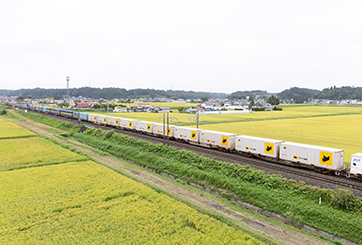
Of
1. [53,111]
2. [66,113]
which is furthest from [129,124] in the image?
[53,111]

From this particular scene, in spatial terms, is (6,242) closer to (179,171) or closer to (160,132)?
(179,171)

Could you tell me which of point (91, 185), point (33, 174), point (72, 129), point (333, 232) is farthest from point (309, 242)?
point (72, 129)

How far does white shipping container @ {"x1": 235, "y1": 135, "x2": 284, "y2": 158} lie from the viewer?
32909mm

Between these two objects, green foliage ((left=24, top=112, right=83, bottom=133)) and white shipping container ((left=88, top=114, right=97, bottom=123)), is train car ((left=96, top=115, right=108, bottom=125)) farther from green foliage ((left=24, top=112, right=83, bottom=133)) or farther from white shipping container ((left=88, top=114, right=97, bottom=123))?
green foliage ((left=24, top=112, right=83, bottom=133))

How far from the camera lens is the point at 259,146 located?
113ft

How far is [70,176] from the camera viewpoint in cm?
2786

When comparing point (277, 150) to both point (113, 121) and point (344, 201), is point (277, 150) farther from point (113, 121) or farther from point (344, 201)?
point (113, 121)

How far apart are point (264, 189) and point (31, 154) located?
32468 millimetres

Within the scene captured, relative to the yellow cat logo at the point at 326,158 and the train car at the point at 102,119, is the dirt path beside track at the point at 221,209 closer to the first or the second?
the yellow cat logo at the point at 326,158

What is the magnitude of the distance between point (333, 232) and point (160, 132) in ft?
121

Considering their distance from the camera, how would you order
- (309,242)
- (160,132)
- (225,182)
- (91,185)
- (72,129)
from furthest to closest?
(72,129)
(160,132)
(225,182)
(91,185)
(309,242)

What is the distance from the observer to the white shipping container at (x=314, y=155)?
1088 inches

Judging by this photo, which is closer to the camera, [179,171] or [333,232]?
[333,232]

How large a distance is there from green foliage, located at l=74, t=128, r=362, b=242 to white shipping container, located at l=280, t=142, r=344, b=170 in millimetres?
5881
